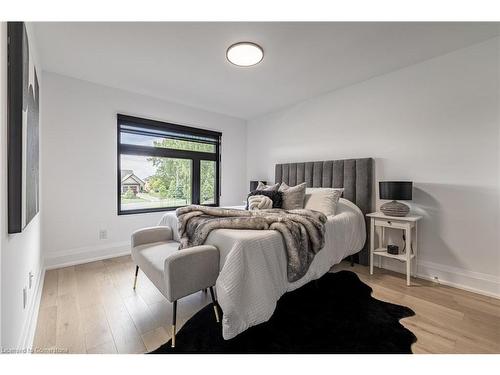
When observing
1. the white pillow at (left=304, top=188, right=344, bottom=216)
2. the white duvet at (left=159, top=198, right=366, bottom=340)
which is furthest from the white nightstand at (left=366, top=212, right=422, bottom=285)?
the white duvet at (left=159, top=198, right=366, bottom=340)

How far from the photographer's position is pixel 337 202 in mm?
2682

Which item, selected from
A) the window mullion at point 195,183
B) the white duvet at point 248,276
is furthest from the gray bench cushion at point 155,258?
the window mullion at point 195,183

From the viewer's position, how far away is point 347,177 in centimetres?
296

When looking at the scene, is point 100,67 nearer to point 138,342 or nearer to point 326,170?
point 138,342

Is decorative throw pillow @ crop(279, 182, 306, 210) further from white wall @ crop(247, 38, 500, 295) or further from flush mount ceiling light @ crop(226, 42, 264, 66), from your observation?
flush mount ceiling light @ crop(226, 42, 264, 66)

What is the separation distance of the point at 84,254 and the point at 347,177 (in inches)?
145

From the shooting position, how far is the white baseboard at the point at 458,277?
205cm

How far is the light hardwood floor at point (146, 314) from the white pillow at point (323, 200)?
2.82 ft

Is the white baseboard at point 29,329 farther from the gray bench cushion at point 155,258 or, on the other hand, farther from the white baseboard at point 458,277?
the white baseboard at point 458,277

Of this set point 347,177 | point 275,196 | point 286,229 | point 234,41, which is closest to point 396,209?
point 347,177

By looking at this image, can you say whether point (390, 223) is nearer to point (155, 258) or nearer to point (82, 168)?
point (155, 258)

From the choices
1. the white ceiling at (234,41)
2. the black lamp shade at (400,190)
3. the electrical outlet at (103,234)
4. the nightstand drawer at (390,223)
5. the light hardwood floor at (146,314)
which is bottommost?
the light hardwood floor at (146,314)

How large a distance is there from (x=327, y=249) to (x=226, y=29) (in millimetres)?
2250
